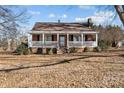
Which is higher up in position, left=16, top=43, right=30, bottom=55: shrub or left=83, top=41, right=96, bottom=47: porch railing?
left=83, top=41, right=96, bottom=47: porch railing

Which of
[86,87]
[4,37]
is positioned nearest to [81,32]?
[4,37]

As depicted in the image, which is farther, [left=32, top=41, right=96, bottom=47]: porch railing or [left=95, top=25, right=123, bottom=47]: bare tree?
[left=95, top=25, right=123, bottom=47]: bare tree

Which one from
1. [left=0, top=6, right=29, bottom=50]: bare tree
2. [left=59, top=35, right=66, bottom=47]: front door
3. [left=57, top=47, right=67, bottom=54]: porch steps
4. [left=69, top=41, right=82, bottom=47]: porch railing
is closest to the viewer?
[left=0, top=6, right=29, bottom=50]: bare tree

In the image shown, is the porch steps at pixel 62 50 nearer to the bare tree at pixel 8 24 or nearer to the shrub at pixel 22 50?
the shrub at pixel 22 50

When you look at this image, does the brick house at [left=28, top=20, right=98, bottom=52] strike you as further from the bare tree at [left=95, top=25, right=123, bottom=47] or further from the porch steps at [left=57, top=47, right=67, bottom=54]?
the bare tree at [left=95, top=25, right=123, bottom=47]

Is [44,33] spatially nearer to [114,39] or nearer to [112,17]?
[114,39]

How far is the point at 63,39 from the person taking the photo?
77.1 ft

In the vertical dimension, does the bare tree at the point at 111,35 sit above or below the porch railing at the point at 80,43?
above

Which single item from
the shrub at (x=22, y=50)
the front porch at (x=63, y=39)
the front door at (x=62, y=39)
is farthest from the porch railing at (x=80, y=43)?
the shrub at (x=22, y=50)

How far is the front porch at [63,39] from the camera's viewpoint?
21.7 metres

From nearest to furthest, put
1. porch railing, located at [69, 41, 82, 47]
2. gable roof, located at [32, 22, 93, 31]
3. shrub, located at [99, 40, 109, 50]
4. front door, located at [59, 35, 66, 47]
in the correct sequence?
shrub, located at [99, 40, 109, 50], porch railing, located at [69, 41, 82, 47], front door, located at [59, 35, 66, 47], gable roof, located at [32, 22, 93, 31]

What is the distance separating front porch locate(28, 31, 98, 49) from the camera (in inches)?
854

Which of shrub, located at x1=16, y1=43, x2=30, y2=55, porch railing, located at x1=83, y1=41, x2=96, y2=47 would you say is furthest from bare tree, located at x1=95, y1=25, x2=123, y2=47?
shrub, located at x1=16, y1=43, x2=30, y2=55
